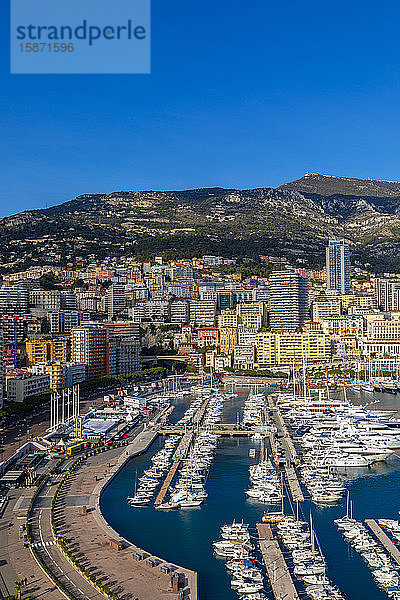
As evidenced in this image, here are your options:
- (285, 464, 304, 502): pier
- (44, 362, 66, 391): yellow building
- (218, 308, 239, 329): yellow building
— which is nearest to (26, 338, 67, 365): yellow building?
(44, 362, 66, 391): yellow building

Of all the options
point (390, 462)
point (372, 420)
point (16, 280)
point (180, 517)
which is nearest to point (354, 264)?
point (16, 280)

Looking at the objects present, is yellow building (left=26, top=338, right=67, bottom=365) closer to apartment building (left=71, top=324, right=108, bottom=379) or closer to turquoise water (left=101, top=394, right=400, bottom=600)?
apartment building (left=71, top=324, right=108, bottom=379)

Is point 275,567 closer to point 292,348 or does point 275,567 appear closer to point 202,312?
point 292,348

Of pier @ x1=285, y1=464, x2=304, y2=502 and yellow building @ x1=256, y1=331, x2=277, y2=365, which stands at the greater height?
yellow building @ x1=256, y1=331, x2=277, y2=365

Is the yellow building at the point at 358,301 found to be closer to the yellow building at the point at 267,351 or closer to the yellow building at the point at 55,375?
the yellow building at the point at 267,351

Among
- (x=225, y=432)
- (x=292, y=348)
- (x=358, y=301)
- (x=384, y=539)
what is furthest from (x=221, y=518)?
(x=358, y=301)

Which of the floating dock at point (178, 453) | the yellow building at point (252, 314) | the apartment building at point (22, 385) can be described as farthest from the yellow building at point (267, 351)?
the apartment building at point (22, 385)
